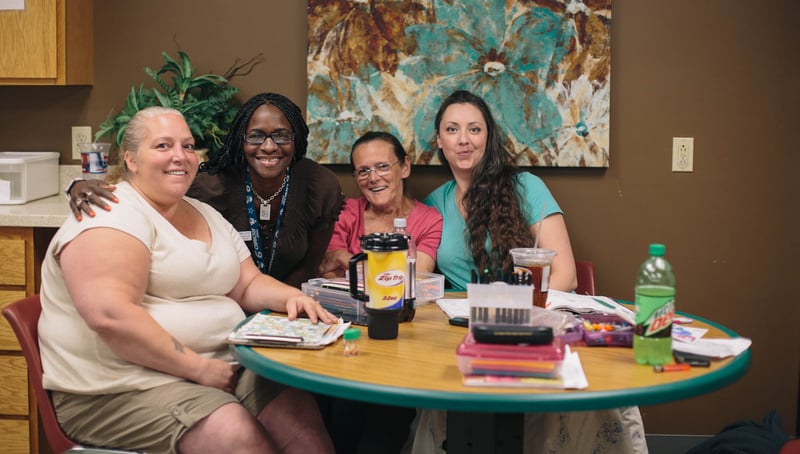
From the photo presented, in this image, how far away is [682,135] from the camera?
3387mm

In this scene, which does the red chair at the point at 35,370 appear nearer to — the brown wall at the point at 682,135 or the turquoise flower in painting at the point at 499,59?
the brown wall at the point at 682,135

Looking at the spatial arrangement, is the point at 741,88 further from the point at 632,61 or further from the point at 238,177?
the point at 238,177

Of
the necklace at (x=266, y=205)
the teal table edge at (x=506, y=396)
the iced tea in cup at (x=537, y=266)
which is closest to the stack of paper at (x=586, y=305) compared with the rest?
the iced tea in cup at (x=537, y=266)

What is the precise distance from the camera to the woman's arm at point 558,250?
9.52ft

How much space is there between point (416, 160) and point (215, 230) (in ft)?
4.08

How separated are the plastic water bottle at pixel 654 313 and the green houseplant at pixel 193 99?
194 centimetres

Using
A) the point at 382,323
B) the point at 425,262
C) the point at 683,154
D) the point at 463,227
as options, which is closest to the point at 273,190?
the point at 425,262

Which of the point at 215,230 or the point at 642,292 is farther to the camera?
the point at 215,230

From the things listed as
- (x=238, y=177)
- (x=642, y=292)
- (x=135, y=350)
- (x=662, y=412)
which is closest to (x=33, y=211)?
(x=238, y=177)

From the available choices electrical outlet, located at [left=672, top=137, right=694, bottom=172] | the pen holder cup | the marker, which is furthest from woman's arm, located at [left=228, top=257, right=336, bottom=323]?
electrical outlet, located at [left=672, top=137, right=694, bottom=172]

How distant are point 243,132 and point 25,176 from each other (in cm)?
100

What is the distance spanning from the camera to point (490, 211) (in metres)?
3.05

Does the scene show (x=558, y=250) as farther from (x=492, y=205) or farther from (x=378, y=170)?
(x=378, y=170)

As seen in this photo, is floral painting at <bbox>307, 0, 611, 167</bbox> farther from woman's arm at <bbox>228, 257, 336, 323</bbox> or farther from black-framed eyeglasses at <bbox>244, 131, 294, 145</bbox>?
woman's arm at <bbox>228, 257, 336, 323</bbox>
